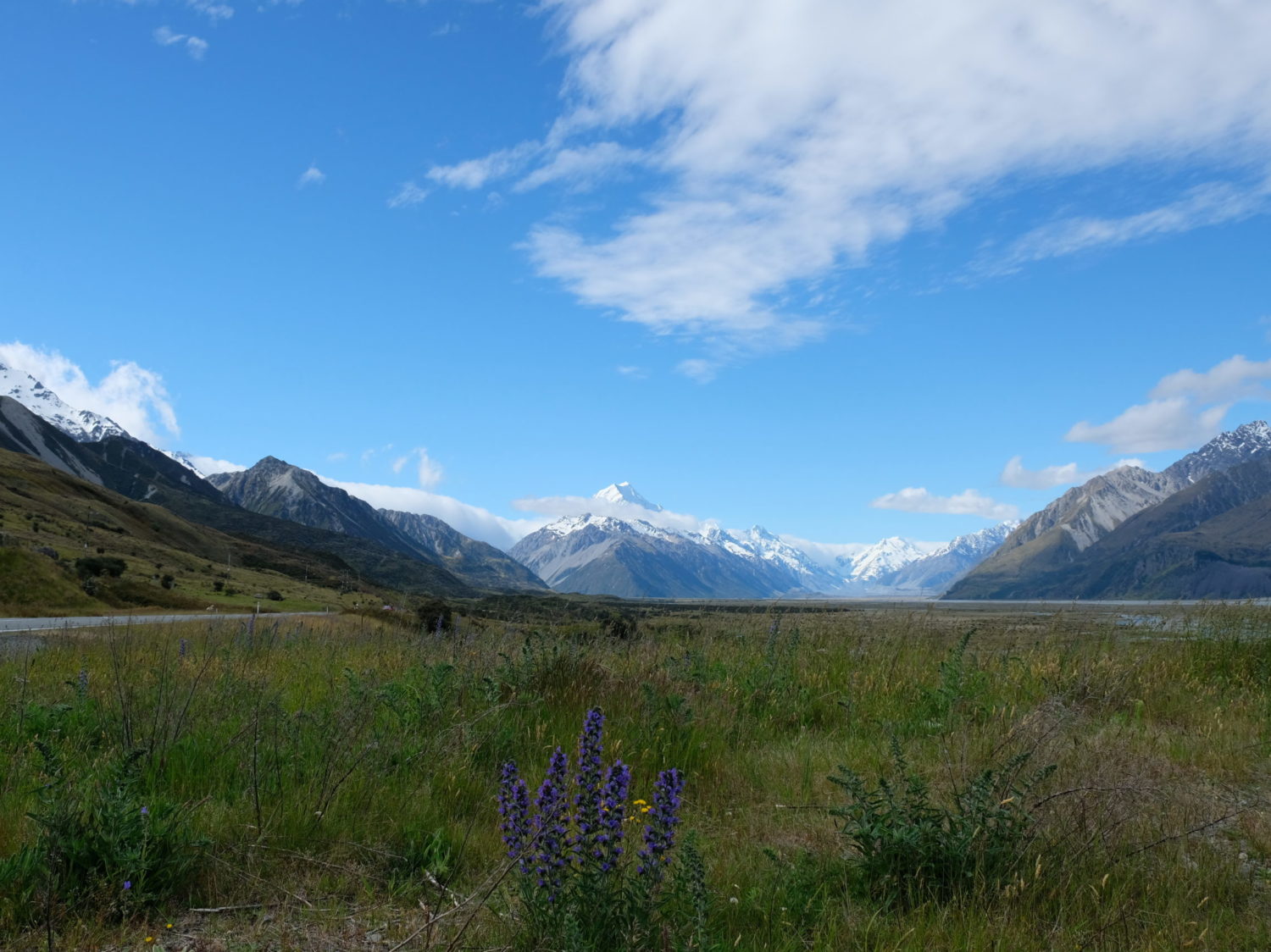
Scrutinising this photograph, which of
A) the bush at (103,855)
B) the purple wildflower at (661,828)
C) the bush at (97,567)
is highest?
the bush at (97,567)

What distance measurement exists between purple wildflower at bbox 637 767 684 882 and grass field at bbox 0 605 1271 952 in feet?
0.47

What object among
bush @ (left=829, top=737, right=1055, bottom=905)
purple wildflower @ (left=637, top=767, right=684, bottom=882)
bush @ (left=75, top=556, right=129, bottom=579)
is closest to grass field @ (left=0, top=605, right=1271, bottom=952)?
bush @ (left=829, top=737, right=1055, bottom=905)

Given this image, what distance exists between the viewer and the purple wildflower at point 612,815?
3.36m

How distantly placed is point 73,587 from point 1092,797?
31.3m

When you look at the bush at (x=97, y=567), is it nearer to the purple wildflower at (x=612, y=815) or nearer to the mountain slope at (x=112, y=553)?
the mountain slope at (x=112, y=553)

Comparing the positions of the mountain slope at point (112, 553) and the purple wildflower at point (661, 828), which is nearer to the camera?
the purple wildflower at point (661, 828)

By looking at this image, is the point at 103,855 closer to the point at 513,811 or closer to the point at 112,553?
the point at 513,811

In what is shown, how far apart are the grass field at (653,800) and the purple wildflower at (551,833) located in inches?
3.3

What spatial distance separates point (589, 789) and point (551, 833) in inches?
10.7

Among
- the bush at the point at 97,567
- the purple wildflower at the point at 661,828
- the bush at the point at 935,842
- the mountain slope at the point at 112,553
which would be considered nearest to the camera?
the purple wildflower at the point at 661,828

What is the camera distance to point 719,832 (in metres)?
4.93

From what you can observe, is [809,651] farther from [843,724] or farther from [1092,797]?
[1092,797]

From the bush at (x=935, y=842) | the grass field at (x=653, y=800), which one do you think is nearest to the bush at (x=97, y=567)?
the grass field at (x=653, y=800)

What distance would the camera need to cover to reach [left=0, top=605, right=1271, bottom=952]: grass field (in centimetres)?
351
